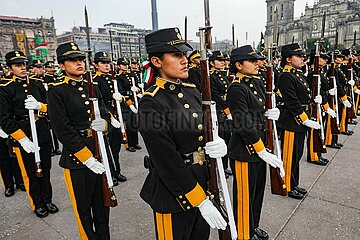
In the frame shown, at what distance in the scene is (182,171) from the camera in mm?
1921

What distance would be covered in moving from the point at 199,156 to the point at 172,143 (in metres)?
0.31

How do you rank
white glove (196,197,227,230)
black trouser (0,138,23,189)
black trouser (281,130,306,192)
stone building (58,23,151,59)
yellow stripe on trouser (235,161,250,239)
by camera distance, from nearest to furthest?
1. white glove (196,197,227,230)
2. yellow stripe on trouser (235,161,250,239)
3. black trouser (281,130,306,192)
4. black trouser (0,138,23,189)
5. stone building (58,23,151,59)

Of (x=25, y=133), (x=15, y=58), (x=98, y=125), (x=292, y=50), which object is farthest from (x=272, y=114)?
(x=15, y=58)

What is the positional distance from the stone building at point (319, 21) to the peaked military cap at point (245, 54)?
70.0 metres

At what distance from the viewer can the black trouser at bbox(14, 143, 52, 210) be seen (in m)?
4.16

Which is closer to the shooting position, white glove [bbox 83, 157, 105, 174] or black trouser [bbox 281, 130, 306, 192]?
white glove [bbox 83, 157, 105, 174]

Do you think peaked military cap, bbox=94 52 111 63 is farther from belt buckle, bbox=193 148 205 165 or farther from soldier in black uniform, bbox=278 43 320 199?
belt buckle, bbox=193 148 205 165

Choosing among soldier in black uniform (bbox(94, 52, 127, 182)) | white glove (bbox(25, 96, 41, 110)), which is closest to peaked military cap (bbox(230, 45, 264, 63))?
white glove (bbox(25, 96, 41, 110))

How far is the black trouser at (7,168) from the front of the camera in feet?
16.3

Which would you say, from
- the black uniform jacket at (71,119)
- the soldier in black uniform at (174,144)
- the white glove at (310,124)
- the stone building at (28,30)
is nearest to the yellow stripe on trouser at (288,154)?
the white glove at (310,124)

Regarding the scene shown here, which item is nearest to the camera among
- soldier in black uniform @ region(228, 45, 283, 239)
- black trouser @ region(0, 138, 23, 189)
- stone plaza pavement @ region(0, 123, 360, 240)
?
soldier in black uniform @ region(228, 45, 283, 239)

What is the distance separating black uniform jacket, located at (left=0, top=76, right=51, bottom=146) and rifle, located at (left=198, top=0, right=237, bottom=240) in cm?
327

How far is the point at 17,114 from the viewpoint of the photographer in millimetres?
4180

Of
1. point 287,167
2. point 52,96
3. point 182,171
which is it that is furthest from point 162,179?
point 287,167
